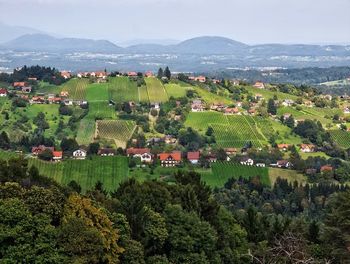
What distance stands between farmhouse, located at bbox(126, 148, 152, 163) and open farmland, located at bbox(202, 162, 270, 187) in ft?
24.6

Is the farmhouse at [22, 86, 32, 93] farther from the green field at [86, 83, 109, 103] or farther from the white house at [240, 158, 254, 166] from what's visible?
the white house at [240, 158, 254, 166]

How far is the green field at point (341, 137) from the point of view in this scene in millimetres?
79750

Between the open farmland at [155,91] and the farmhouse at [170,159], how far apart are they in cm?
2649

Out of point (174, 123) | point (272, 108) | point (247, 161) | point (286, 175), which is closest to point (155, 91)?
point (174, 123)

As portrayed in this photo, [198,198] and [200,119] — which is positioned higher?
[198,198]

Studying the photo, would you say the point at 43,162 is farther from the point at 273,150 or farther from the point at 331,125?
the point at 331,125

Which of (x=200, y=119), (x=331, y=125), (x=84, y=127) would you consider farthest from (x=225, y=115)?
(x=84, y=127)

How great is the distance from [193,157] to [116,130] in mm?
15359

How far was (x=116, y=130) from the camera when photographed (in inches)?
3159

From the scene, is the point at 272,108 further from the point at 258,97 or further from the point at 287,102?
the point at 258,97

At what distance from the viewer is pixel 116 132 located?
79562 millimetres

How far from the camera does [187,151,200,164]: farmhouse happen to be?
67.7 metres

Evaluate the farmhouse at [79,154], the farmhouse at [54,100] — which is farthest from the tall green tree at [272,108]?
the farmhouse at [79,154]

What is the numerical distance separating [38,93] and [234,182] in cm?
5051
